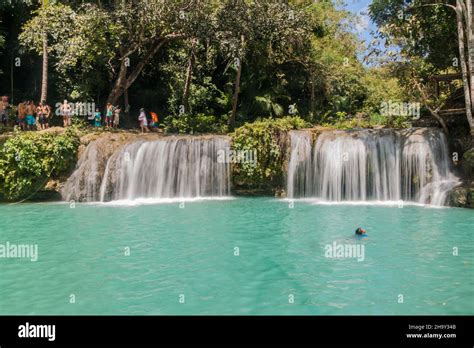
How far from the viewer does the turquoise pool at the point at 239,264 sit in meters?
6.62

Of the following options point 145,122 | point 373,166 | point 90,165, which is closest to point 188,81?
point 145,122

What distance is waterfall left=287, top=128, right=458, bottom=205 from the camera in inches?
666

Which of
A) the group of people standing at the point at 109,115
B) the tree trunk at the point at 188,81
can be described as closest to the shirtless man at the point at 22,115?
the group of people standing at the point at 109,115

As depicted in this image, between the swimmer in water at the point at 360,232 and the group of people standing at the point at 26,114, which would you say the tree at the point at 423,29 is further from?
the group of people standing at the point at 26,114

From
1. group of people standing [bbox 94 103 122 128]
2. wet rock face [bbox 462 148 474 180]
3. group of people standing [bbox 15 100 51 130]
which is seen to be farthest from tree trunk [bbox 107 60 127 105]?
wet rock face [bbox 462 148 474 180]

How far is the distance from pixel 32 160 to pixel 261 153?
8769 millimetres

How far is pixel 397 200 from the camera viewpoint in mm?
16938

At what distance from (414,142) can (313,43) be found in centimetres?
1248

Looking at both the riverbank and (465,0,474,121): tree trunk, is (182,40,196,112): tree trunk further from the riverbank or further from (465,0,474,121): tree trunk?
(465,0,474,121): tree trunk

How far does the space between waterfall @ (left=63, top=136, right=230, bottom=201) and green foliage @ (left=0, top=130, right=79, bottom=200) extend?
702mm

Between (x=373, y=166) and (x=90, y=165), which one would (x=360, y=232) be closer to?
(x=373, y=166)

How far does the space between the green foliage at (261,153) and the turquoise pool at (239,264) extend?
470 centimetres

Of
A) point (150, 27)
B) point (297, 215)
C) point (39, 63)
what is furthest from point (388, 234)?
point (39, 63)
